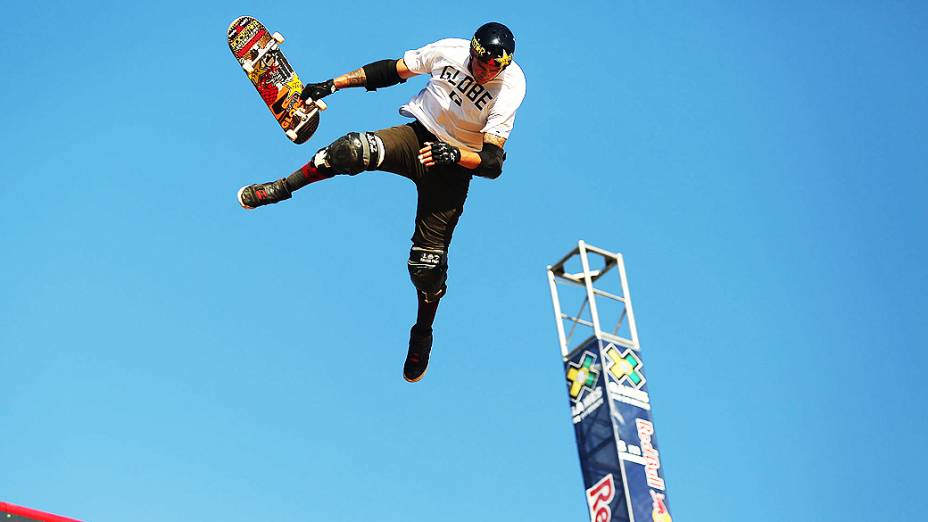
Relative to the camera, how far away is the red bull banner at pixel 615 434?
13961mm

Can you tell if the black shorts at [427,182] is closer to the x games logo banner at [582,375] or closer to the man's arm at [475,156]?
the man's arm at [475,156]

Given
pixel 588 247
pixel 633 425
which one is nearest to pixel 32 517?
pixel 633 425

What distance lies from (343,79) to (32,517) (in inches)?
197

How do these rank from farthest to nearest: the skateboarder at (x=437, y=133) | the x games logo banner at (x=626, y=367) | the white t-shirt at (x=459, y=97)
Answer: the x games logo banner at (x=626, y=367), the white t-shirt at (x=459, y=97), the skateboarder at (x=437, y=133)

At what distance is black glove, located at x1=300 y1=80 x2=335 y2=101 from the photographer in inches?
425

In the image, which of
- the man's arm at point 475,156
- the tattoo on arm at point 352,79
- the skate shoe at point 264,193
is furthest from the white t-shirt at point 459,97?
the skate shoe at point 264,193

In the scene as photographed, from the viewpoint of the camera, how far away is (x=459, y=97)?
10.6 m

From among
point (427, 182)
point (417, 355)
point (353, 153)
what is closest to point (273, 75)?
point (353, 153)

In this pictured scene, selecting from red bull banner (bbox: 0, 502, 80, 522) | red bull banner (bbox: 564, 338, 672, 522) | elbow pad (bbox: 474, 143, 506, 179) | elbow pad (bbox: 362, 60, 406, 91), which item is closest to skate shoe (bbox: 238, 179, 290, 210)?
elbow pad (bbox: 362, 60, 406, 91)

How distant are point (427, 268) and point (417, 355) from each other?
180cm

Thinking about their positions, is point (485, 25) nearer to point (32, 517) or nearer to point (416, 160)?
point (416, 160)

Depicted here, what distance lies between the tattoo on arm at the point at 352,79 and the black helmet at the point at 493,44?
119 centimetres

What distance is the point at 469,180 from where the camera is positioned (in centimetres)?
1108

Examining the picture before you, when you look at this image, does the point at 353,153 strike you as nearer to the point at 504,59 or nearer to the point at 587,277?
the point at 504,59
